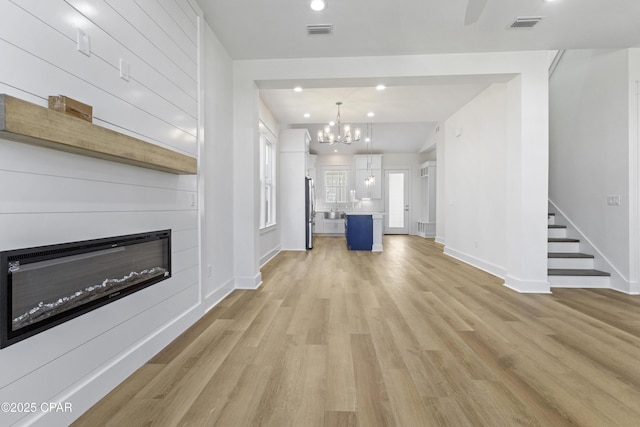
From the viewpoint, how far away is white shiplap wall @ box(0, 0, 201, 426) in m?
1.17

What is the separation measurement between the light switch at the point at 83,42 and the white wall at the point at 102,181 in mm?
25

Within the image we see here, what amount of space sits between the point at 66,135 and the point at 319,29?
264 centimetres

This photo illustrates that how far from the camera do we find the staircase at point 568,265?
377 centimetres

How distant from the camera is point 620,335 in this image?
2363mm

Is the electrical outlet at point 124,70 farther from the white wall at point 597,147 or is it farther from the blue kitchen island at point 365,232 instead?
the blue kitchen island at point 365,232

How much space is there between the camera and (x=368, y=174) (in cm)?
1038

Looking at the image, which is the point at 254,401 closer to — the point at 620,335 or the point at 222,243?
the point at 222,243

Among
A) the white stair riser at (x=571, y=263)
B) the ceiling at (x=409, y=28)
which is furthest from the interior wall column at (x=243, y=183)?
the white stair riser at (x=571, y=263)

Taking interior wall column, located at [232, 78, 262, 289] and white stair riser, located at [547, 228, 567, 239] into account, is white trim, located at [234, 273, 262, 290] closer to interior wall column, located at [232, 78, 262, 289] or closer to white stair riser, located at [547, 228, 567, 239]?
interior wall column, located at [232, 78, 262, 289]

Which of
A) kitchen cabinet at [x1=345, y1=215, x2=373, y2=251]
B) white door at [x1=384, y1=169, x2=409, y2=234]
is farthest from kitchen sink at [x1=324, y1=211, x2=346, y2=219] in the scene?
kitchen cabinet at [x1=345, y1=215, x2=373, y2=251]

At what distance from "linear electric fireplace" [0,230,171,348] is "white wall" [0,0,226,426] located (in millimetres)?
51

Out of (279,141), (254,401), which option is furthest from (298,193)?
(254,401)

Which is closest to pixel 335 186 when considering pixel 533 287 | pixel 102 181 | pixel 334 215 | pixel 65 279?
pixel 334 215

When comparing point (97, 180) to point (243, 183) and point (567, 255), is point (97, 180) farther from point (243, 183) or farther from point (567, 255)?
point (567, 255)
